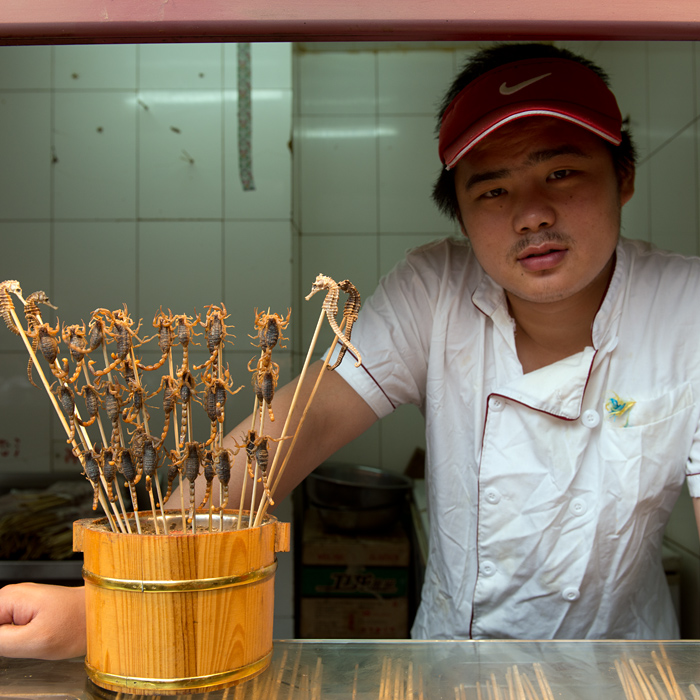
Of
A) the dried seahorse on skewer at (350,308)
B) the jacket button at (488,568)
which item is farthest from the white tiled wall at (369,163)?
the dried seahorse on skewer at (350,308)

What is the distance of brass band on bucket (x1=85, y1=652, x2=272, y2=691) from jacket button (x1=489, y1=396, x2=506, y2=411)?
0.75m

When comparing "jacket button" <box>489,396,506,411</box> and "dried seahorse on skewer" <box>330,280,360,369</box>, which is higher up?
"dried seahorse on skewer" <box>330,280,360,369</box>

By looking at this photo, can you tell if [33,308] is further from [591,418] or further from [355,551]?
[355,551]

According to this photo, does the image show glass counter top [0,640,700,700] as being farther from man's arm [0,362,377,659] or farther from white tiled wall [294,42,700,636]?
white tiled wall [294,42,700,636]

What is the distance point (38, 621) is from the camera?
69cm

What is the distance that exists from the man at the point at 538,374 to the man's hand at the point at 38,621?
370 millimetres

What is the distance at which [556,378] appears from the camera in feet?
3.93

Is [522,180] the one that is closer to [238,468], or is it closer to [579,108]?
[579,108]

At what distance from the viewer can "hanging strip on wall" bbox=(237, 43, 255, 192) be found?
8.82ft

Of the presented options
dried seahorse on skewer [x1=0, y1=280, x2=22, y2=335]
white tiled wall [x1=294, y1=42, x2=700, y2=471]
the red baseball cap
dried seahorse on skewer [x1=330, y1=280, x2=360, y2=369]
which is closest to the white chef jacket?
the red baseball cap

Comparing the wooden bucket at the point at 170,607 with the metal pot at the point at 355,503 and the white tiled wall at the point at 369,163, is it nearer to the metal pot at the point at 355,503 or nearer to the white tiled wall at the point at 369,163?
the metal pot at the point at 355,503

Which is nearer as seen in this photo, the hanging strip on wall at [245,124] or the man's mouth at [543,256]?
the man's mouth at [543,256]

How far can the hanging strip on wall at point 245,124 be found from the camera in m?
2.69

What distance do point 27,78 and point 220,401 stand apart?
2.76 meters
